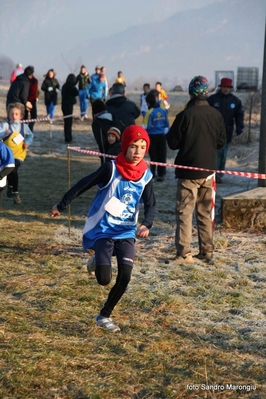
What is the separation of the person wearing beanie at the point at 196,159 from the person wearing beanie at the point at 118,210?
2.10 metres

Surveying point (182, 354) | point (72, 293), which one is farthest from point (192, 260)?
point (182, 354)

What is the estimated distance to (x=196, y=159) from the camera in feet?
26.4

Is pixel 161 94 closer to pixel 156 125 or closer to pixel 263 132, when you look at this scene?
pixel 156 125

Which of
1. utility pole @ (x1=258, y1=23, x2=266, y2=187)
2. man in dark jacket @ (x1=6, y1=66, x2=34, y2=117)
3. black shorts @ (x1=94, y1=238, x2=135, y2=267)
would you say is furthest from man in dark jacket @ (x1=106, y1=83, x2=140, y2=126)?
black shorts @ (x1=94, y1=238, x2=135, y2=267)

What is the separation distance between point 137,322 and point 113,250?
25.0 inches

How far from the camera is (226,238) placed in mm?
9297

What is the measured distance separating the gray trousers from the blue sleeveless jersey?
2186mm

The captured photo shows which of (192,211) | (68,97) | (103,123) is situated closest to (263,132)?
(103,123)

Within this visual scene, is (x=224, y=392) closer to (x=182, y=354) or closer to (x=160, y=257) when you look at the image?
(x=182, y=354)

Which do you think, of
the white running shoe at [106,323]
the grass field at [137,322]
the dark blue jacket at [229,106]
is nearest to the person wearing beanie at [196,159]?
the grass field at [137,322]

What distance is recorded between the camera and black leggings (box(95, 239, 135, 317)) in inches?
227

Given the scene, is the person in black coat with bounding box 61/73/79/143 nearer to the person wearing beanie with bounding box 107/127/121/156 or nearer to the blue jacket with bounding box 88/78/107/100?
the blue jacket with bounding box 88/78/107/100

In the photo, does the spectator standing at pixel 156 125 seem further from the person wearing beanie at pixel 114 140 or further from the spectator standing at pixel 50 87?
the spectator standing at pixel 50 87

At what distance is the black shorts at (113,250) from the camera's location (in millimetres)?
5807
